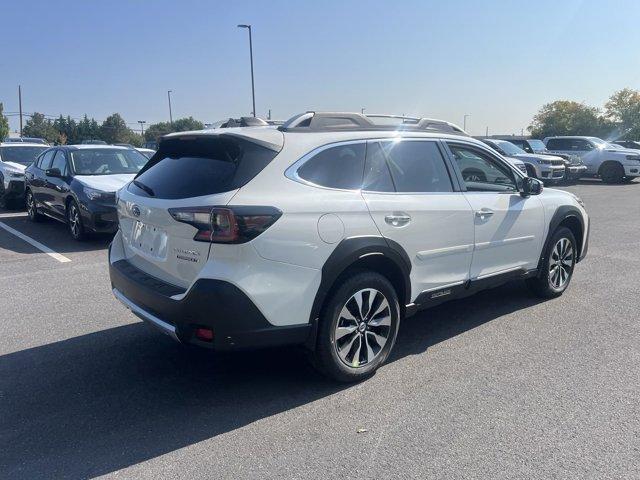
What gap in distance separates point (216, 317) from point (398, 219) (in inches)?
59.3

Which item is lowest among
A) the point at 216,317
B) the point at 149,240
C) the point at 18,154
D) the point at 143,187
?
the point at 216,317

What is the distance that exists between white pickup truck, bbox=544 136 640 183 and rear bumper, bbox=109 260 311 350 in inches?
859

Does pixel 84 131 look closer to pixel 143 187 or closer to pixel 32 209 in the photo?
pixel 32 209

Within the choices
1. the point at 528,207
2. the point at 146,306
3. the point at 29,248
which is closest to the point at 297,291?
the point at 146,306

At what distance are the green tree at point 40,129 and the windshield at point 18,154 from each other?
73167 mm

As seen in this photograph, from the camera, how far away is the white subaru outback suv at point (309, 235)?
3.26 m

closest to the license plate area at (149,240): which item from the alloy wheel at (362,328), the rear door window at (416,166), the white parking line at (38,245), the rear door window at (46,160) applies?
the alloy wheel at (362,328)

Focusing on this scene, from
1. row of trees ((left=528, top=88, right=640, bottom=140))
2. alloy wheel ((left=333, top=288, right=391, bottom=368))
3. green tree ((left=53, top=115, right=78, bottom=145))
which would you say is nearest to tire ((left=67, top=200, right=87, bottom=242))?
alloy wheel ((left=333, top=288, right=391, bottom=368))

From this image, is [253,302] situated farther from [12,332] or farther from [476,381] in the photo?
[12,332]

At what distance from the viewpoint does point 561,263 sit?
5852 mm

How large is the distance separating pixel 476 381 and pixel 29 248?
291 inches

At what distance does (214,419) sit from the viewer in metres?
3.40

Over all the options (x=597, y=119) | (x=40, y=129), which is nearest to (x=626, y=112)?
(x=597, y=119)

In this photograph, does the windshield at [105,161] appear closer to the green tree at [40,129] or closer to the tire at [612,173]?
the tire at [612,173]
